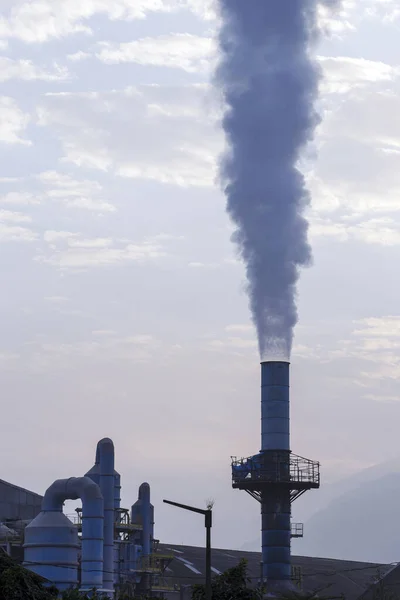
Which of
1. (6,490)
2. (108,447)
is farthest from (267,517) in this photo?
(6,490)

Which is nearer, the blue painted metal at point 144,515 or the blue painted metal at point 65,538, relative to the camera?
the blue painted metal at point 65,538

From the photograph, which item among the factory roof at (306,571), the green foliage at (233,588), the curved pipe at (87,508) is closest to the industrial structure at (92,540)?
the curved pipe at (87,508)

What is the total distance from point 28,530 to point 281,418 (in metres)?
17.7

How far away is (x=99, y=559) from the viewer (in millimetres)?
65500

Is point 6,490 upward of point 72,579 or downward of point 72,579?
upward

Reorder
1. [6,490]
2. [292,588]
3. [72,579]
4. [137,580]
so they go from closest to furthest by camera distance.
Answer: [72,579] → [292,588] → [137,580] → [6,490]

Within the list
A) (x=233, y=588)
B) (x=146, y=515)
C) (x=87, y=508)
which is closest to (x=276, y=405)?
(x=87, y=508)

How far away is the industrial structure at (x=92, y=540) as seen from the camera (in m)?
63.8

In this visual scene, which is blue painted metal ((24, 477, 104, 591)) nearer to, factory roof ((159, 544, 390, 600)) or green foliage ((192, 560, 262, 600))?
green foliage ((192, 560, 262, 600))

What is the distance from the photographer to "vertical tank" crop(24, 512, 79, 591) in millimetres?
63281

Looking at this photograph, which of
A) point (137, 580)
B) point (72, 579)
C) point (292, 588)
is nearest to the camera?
point (72, 579)

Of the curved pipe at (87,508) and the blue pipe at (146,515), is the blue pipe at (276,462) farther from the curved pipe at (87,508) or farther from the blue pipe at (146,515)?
the blue pipe at (146,515)

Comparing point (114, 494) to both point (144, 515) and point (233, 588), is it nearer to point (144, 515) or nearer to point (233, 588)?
point (144, 515)

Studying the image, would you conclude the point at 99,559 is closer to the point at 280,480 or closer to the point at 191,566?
the point at 280,480
